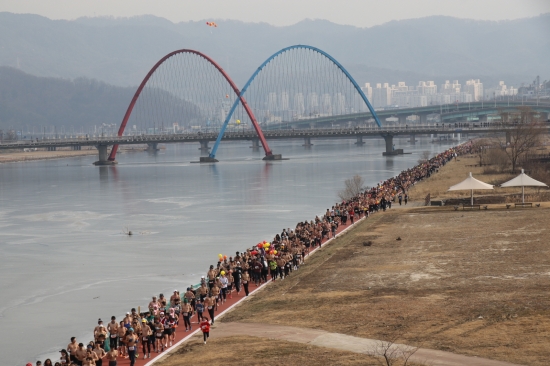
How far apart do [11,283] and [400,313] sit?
57.1ft

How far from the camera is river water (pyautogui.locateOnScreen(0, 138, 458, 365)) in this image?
91.6 ft

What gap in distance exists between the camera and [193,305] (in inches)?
968

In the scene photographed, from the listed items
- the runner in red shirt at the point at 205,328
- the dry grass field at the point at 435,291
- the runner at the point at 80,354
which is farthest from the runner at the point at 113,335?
the dry grass field at the point at 435,291

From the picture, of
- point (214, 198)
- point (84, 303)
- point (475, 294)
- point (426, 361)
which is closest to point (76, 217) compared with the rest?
point (214, 198)

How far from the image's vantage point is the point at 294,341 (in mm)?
20312

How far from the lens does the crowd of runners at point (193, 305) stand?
20.0m

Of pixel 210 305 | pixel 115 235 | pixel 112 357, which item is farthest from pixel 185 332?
pixel 115 235

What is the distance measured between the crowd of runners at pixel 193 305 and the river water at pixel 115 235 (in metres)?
1.94

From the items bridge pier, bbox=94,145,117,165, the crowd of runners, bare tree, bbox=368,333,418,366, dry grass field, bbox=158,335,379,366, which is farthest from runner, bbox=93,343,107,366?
bridge pier, bbox=94,145,117,165

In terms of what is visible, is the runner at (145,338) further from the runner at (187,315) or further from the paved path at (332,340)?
the runner at (187,315)

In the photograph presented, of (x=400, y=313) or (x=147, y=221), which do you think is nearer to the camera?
(x=400, y=313)

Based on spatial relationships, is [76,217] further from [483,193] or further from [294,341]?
[294,341]

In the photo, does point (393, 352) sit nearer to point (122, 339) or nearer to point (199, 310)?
point (122, 339)

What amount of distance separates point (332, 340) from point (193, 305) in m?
5.68
